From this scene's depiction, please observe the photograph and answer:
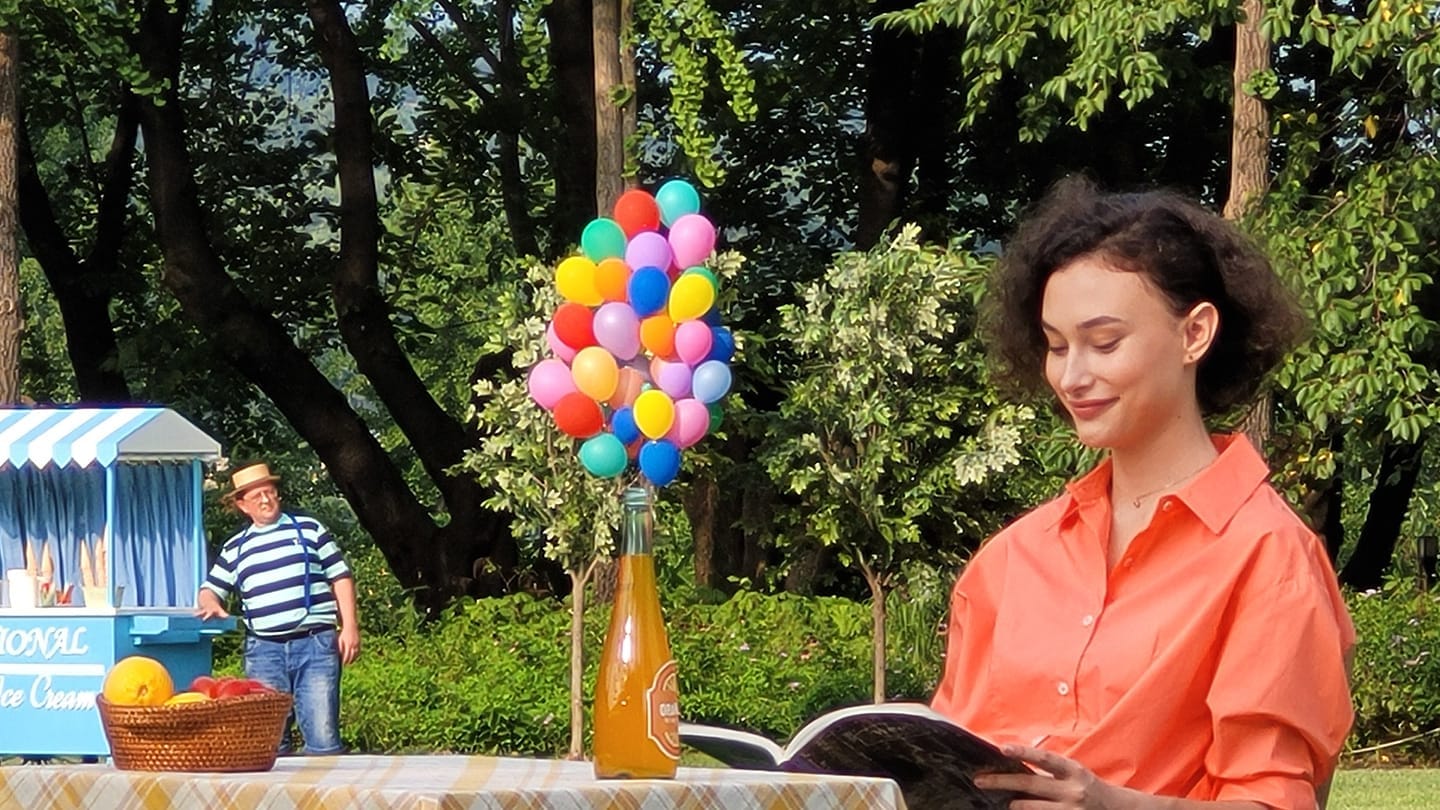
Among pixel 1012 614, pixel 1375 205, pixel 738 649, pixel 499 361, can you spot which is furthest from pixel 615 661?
pixel 499 361

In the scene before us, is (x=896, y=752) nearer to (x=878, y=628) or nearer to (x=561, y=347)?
(x=561, y=347)

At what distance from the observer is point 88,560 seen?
12.0 meters

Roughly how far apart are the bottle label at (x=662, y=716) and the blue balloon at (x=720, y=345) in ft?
31.7

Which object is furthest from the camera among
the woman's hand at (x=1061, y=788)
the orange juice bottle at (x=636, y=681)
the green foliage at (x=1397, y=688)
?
the green foliage at (x=1397, y=688)

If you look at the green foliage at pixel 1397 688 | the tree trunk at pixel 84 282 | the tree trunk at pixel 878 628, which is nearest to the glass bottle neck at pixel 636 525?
the tree trunk at pixel 878 628

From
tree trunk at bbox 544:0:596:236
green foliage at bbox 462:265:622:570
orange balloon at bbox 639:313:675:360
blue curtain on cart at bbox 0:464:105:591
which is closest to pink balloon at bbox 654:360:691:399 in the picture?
orange balloon at bbox 639:313:675:360

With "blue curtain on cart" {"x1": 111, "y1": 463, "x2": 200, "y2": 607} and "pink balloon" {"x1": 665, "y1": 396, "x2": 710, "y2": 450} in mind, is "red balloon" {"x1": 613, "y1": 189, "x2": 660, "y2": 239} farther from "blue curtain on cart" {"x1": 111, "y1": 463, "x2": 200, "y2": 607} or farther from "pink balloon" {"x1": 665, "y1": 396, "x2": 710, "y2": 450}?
"blue curtain on cart" {"x1": 111, "y1": 463, "x2": 200, "y2": 607}

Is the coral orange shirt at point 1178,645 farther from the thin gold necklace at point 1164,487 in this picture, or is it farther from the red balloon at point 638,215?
the red balloon at point 638,215

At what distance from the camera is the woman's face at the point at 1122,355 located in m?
2.60

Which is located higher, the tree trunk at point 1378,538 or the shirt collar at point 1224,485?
the shirt collar at point 1224,485

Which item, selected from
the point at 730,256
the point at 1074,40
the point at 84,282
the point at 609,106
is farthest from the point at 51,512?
the point at 84,282

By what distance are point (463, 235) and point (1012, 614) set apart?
23.4 meters

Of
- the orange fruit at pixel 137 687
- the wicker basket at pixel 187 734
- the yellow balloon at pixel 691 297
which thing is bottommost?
the wicker basket at pixel 187 734

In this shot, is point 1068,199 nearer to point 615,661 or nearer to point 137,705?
point 615,661
